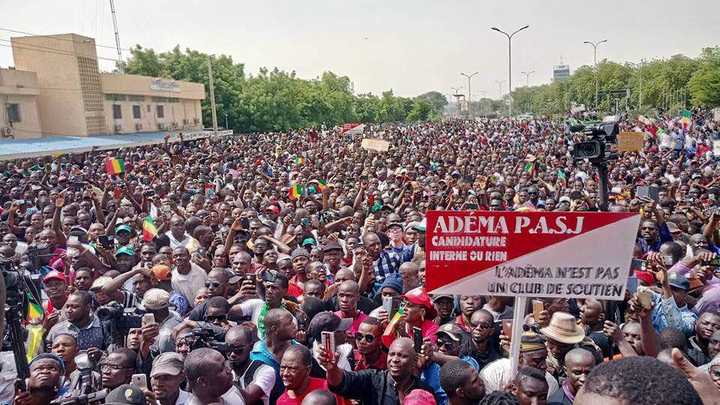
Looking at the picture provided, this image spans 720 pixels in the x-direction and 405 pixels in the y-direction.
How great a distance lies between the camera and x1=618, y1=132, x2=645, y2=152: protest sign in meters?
12.7

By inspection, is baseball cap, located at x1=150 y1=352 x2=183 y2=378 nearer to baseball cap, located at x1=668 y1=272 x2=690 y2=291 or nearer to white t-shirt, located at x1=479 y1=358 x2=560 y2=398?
white t-shirt, located at x1=479 y1=358 x2=560 y2=398

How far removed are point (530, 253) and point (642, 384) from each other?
1777mm

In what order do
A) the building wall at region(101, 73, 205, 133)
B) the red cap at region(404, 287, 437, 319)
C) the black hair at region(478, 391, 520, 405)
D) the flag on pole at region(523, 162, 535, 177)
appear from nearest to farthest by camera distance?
the black hair at region(478, 391, 520, 405), the red cap at region(404, 287, 437, 319), the flag on pole at region(523, 162, 535, 177), the building wall at region(101, 73, 205, 133)

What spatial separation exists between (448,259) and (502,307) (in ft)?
5.46

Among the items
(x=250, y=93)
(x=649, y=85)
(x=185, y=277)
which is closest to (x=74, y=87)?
(x=250, y=93)

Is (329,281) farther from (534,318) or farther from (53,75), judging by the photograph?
(53,75)

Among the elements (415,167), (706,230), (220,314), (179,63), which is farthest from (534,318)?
(179,63)

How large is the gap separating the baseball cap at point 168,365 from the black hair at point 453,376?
1465 millimetres

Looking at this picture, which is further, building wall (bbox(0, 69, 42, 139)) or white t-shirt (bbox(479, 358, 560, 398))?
building wall (bbox(0, 69, 42, 139))

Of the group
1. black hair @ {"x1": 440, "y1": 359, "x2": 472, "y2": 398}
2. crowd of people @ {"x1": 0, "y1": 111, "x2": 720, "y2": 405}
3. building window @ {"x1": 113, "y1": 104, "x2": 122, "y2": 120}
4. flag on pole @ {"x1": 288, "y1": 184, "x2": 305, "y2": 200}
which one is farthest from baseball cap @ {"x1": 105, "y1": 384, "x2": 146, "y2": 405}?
building window @ {"x1": 113, "y1": 104, "x2": 122, "y2": 120}

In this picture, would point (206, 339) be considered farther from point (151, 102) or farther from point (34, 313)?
point (151, 102)

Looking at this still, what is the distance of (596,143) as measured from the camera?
555cm

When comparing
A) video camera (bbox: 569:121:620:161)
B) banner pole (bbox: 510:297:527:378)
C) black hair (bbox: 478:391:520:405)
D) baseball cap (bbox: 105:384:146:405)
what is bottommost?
baseball cap (bbox: 105:384:146:405)

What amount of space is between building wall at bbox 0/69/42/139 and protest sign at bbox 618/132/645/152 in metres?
24.4
